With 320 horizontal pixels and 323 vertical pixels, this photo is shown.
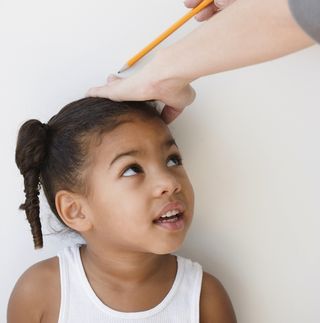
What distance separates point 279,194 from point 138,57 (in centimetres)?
39

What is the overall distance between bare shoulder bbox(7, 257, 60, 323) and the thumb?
358mm

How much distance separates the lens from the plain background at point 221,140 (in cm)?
101

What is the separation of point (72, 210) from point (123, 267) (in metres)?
0.15

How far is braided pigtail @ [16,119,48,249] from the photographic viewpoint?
3.04 feet

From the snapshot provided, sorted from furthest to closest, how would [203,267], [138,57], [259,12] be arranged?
[203,267] → [138,57] → [259,12]

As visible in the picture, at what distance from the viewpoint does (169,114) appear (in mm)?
975

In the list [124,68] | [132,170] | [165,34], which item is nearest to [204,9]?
[165,34]

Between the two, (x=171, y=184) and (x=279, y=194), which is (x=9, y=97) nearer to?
(x=171, y=184)

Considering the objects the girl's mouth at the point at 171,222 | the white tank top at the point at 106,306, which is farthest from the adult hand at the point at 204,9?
the white tank top at the point at 106,306

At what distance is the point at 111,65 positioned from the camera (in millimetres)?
1021

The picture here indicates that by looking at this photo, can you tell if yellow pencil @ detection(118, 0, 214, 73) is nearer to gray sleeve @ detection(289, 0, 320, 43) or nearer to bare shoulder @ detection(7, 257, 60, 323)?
gray sleeve @ detection(289, 0, 320, 43)

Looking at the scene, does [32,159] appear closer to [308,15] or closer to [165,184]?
[165,184]

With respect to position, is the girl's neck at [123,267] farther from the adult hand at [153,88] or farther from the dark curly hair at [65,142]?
the adult hand at [153,88]

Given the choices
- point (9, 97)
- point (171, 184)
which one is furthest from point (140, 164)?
point (9, 97)
